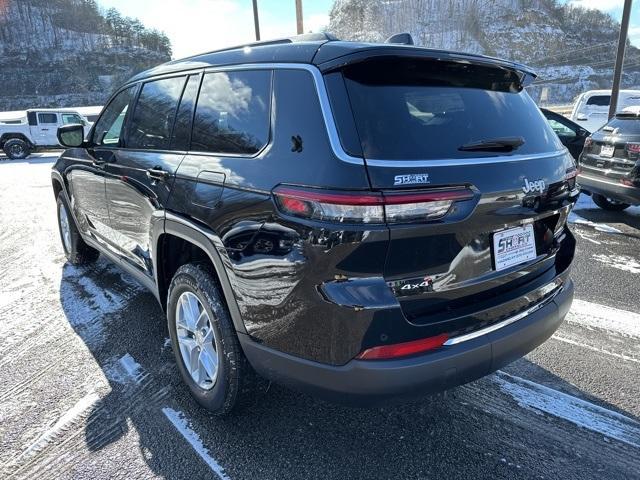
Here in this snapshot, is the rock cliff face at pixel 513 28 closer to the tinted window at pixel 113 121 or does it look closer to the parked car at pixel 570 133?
the parked car at pixel 570 133

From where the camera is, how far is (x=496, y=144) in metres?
2.06

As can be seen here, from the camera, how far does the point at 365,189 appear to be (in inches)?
67.1

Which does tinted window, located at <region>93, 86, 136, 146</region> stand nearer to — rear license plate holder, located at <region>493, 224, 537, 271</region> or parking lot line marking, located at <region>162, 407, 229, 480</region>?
parking lot line marking, located at <region>162, 407, 229, 480</region>

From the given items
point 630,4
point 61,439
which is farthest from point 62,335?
point 630,4

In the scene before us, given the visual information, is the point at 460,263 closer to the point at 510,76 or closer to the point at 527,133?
the point at 527,133

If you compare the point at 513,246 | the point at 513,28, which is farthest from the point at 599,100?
the point at 513,28

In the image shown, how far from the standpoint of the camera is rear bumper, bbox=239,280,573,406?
1.80 metres

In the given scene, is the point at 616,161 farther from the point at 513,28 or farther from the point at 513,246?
the point at 513,28

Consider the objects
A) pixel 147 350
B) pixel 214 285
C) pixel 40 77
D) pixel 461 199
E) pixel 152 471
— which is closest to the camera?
pixel 461 199

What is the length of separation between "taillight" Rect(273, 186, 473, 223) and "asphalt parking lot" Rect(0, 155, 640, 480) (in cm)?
123

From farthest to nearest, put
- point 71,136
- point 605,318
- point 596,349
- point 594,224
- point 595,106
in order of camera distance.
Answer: point 595,106 < point 594,224 < point 71,136 < point 605,318 < point 596,349

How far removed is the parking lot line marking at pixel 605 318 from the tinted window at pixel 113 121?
12.1 ft

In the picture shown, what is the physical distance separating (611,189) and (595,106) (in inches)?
475

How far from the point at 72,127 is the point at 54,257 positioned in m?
2.05
